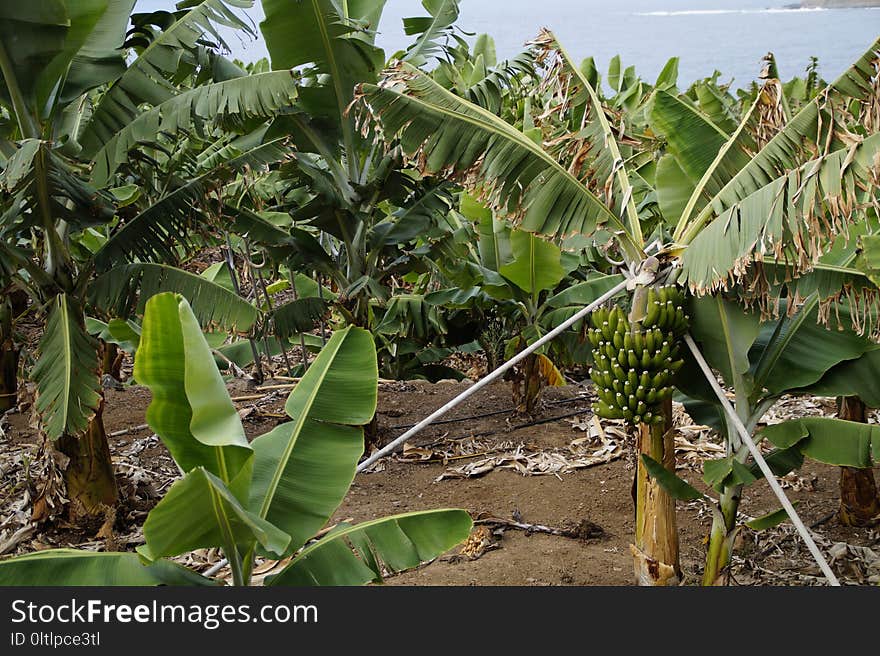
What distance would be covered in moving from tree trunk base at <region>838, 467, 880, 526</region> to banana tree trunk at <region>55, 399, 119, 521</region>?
4.05 metres

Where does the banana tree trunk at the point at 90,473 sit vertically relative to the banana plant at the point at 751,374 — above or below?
below

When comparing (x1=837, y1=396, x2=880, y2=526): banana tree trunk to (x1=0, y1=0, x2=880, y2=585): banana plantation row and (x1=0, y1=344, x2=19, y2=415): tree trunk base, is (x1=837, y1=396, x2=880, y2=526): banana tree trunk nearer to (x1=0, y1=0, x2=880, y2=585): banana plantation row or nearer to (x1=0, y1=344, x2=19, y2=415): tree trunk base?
(x1=0, y1=0, x2=880, y2=585): banana plantation row

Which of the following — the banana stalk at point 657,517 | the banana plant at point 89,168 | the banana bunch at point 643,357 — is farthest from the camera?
the banana plant at point 89,168

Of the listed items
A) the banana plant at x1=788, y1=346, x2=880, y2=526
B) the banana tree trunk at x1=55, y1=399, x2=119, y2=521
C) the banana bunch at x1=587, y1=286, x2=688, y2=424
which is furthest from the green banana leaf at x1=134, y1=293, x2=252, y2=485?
the banana tree trunk at x1=55, y1=399, x2=119, y2=521

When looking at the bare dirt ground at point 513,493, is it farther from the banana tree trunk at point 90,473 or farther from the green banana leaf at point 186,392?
the green banana leaf at point 186,392

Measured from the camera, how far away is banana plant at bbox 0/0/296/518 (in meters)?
3.58

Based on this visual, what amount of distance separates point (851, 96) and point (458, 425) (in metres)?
3.87

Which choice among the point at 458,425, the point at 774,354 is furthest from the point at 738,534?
the point at 458,425

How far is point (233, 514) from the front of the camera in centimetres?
198

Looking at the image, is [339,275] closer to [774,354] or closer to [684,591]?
[774,354]

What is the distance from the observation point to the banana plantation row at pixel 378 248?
2383mm

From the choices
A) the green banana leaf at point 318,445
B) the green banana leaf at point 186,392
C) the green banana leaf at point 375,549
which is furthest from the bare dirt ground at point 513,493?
the green banana leaf at point 186,392

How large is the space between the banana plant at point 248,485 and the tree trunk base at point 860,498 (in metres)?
2.87

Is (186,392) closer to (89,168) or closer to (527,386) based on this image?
(89,168)
